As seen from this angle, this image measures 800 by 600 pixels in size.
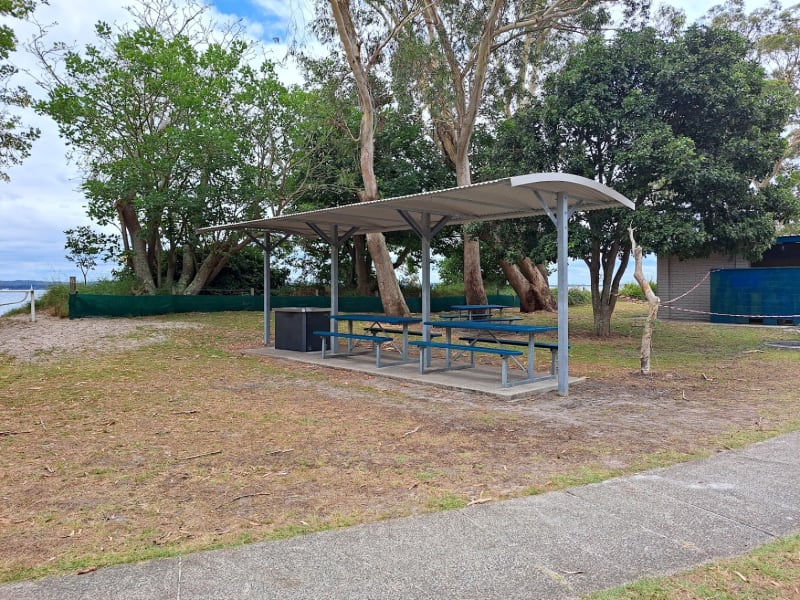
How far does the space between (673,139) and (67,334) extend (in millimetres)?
13456

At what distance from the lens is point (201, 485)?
12.4 ft

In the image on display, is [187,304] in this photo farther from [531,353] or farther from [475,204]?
[531,353]

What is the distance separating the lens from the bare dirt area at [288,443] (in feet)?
10.4

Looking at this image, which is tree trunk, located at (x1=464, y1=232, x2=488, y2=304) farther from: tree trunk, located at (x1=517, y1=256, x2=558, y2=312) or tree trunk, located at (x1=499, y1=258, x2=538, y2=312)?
tree trunk, located at (x1=517, y1=256, x2=558, y2=312)

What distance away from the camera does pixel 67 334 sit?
13039 mm

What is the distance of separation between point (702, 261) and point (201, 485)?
798 inches

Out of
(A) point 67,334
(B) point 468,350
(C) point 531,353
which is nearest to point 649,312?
(C) point 531,353

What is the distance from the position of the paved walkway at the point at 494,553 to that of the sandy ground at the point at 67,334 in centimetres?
904

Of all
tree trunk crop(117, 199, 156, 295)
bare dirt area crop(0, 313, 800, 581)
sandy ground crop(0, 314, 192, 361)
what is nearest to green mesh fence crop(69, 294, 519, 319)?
sandy ground crop(0, 314, 192, 361)

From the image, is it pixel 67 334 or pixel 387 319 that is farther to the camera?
pixel 67 334

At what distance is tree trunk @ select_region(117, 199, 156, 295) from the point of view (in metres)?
20.1

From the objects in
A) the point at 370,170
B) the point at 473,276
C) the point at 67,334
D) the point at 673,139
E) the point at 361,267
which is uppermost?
the point at 370,170

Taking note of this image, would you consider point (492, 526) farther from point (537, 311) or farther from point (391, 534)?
point (537, 311)

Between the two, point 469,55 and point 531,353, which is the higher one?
point 469,55
